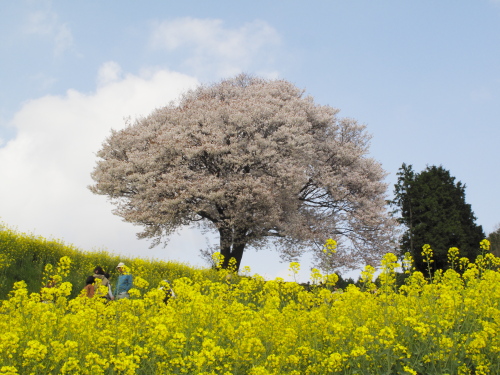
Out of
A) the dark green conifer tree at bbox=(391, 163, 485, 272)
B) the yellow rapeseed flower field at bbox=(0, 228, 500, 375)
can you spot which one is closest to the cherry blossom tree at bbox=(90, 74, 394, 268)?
the dark green conifer tree at bbox=(391, 163, 485, 272)

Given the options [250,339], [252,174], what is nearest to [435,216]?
[252,174]

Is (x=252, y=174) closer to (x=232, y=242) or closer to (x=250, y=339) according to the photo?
(x=232, y=242)

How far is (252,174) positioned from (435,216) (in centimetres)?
1268

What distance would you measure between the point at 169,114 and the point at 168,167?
4092 millimetres

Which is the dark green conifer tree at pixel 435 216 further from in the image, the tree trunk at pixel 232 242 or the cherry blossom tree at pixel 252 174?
the tree trunk at pixel 232 242

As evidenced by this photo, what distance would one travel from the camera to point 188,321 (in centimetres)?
622

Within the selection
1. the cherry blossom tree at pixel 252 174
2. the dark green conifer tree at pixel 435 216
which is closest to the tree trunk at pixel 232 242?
the cherry blossom tree at pixel 252 174

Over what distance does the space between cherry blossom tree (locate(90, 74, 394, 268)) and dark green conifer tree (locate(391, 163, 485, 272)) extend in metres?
2.86

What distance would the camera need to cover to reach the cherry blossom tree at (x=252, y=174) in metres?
22.6

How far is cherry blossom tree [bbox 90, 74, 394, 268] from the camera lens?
22.6 metres

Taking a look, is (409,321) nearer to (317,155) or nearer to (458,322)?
(458,322)

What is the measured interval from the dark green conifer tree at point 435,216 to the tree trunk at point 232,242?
31.9ft

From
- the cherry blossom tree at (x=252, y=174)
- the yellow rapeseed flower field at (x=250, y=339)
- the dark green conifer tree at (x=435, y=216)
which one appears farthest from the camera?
the dark green conifer tree at (x=435, y=216)

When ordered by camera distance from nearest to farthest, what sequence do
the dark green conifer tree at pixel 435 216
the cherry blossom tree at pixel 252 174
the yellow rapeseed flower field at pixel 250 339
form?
the yellow rapeseed flower field at pixel 250 339 < the cherry blossom tree at pixel 252 174 < the dark green conifer tree at pixel 435 216
